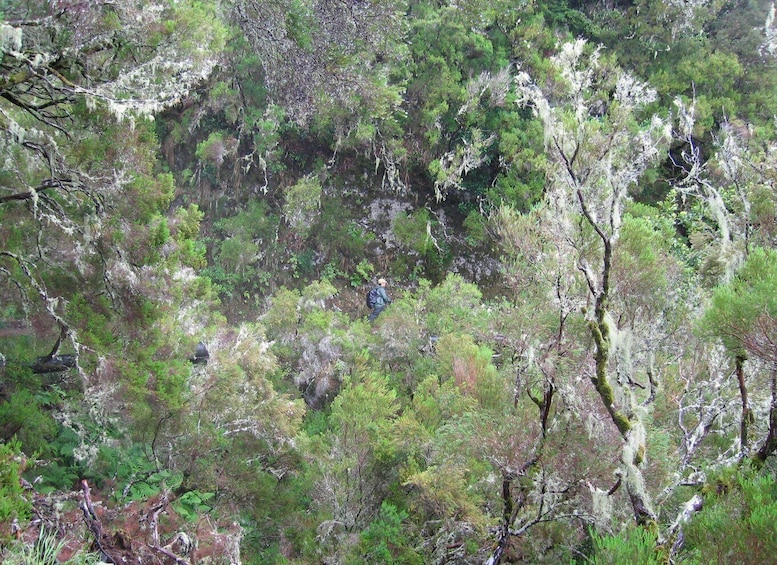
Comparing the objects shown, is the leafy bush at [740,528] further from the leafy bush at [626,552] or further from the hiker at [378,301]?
the hiker at [378,301]

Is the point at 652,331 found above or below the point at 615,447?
above

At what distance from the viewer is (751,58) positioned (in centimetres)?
1709

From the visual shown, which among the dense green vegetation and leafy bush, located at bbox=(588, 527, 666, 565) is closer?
leafy bush, located at bbox=(588, 527, 666, 565)

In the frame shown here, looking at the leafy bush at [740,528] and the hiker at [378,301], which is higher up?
the leafy bush at [740,528]

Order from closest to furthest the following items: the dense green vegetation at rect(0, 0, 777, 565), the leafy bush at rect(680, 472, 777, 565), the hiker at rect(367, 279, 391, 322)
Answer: the leafy bush at rect(680, 472, 777, 565) → the dense green vegetation at rect(0, 0, 777, 565) → the hiker at rect(367, 279, 391, 322)

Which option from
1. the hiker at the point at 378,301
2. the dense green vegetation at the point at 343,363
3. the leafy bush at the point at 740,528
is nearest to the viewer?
the leafy bush at the point at 740,528

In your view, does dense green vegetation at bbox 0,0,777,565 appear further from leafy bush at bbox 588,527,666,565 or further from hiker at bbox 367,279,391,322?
hiker at bbox 367,279,391,322

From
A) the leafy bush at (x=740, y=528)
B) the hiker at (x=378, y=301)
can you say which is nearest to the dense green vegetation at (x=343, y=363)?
the leafy bush at (x=740, y=528)

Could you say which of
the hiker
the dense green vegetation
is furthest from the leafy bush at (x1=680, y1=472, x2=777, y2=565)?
the hiker

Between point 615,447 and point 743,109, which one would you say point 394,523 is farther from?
point 743,109

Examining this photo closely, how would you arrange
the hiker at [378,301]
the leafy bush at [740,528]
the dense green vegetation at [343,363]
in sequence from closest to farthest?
the leafy bush at [740,528], the dense green vegetation at [343,363], the hiker at [378,301]

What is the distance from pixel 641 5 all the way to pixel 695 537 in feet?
62.4

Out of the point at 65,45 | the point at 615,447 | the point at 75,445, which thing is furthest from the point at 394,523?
the point at 65,45

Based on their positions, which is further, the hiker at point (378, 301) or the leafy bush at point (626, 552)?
the hiker at point (378, 301)
